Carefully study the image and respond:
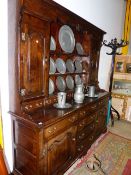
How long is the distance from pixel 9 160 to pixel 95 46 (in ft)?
7.07

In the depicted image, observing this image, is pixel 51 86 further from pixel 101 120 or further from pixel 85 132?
pixel 101 120

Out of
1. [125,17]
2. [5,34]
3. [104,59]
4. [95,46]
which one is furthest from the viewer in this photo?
[125,17]

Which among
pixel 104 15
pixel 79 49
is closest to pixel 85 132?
pixel 79 49

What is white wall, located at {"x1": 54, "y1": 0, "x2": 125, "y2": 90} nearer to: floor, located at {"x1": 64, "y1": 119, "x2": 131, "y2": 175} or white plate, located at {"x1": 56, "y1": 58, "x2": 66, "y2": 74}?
white plate, located at {"x1": 56, "y1": 58, "x2": 66, "y2": 74}

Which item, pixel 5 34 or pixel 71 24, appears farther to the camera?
pixel 71 24

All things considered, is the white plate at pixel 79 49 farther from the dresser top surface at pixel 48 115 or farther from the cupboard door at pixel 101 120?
the cupboard door at pixel 101 120

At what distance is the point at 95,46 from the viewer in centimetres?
267

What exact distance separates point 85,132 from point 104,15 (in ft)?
7.88

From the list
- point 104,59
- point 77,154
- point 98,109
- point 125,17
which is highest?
point 125,17

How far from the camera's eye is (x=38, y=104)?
5.57 ft

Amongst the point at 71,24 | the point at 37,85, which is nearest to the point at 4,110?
the point at 37,85

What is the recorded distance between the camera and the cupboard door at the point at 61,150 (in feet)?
5.33

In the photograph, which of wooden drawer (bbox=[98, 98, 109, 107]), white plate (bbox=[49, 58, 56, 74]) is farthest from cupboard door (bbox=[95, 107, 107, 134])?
white plate (bbox=[49, 58, 56, 74])

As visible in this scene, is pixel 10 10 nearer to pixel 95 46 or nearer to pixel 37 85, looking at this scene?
pixel 37 85
